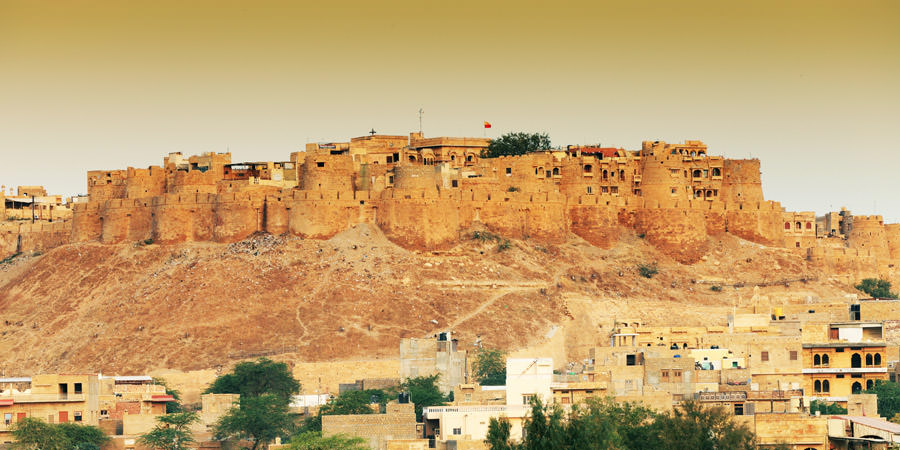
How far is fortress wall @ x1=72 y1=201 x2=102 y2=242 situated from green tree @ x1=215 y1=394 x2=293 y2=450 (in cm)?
3517

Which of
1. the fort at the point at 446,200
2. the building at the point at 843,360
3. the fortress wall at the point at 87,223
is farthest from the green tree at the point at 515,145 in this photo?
the building at the point at 843,360

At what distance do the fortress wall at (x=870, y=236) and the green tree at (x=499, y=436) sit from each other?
64.8 meters

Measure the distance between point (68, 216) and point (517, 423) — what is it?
2491 inches

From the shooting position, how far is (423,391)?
65000 mm

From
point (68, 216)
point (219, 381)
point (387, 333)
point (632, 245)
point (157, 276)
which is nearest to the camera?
point (219, 381)

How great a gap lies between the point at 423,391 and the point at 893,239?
50.8 m

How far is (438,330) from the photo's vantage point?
83188 mm

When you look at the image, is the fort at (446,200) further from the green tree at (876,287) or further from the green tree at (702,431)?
the green tree at (702,431)

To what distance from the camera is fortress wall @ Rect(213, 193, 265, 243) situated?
9238 centimetres

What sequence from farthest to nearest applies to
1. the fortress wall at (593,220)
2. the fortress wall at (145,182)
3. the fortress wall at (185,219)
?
the fortress wall at (145,182) → the fortress wall at (593,220) → the fortress wall at (185,219)

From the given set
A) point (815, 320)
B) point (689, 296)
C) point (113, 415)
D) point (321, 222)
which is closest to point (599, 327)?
point (689, 296)

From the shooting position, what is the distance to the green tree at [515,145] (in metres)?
103

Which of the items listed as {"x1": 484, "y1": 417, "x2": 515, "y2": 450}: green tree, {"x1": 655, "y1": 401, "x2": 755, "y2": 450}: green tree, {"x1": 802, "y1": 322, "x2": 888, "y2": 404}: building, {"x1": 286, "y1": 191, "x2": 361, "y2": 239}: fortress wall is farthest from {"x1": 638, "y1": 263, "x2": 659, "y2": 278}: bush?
{"x1": 655, "y1": 401, "x2": 755, "y2": 450}: green tree

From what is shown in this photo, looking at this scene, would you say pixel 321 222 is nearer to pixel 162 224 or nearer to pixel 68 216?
pixel 162 224
